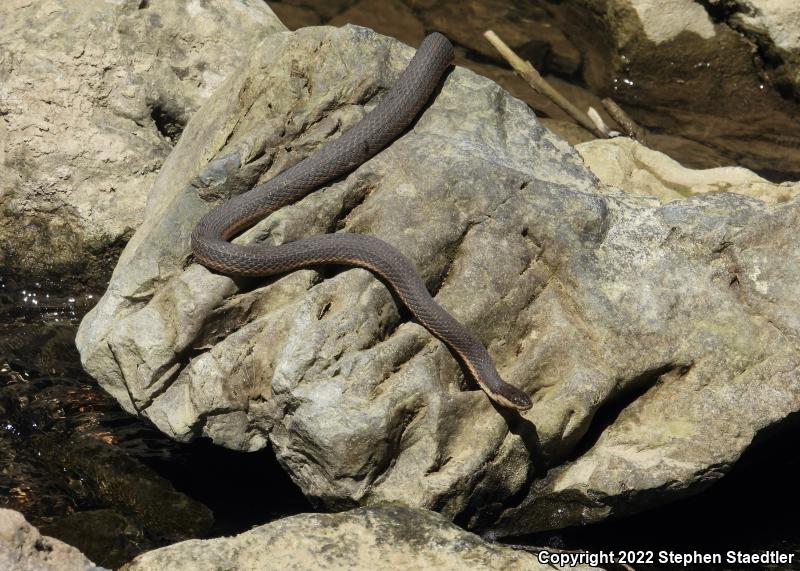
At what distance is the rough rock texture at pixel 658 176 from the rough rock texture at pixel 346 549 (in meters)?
3.97

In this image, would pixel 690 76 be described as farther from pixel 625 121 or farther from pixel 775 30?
pixel 625 121

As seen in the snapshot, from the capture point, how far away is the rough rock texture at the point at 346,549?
5.38 metres

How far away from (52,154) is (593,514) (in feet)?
19.2

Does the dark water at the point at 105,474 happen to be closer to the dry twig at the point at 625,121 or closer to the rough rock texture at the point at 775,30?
the dry twig at the point at 625,121

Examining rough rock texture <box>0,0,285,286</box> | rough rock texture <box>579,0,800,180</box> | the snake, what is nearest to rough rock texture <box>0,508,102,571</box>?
the snake

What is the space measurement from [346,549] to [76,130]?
531cm

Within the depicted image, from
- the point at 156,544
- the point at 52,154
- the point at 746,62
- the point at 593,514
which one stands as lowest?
the point at 156,544

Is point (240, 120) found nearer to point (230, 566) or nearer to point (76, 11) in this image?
point (76, 11)

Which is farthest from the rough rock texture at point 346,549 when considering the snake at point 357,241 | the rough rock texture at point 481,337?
the snake at point 357,241

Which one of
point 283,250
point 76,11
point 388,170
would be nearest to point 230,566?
point 283,250

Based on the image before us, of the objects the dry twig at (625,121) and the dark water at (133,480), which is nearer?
the dark water at (133,480)

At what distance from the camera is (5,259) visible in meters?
8.92

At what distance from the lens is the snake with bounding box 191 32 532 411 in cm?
658

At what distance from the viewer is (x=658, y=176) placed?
8859 mm
